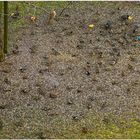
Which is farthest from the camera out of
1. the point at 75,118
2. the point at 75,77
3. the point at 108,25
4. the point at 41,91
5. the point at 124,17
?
the point at 124,17

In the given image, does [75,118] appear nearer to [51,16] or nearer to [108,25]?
[108,25]

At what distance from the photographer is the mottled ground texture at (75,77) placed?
8.93 metres

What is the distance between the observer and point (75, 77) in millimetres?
10422

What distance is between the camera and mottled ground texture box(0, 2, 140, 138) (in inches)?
352

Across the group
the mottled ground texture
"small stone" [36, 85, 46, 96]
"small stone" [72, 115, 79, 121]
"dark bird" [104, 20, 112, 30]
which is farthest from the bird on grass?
"small stone" [72, 115, 79, 121]

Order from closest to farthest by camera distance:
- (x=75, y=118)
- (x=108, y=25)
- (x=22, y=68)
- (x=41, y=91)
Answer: (x=75, y=118), (x=41, y=91), (x=22, y=68), (x=108, y=25)

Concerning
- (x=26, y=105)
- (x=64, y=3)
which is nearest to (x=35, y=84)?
(x=26, y=105)

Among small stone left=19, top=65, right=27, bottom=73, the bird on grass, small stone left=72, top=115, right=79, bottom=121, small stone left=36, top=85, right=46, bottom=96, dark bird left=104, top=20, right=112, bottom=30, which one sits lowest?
small stone left=72, top=115, right=79, bottom=121

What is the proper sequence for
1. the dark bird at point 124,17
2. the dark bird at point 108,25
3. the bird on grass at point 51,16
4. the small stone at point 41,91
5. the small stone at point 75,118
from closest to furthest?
1. the small stone at point 75,118
2. the small stone at point 41,91
3. the dark bird at point 108,25
4. the bird on grass at point 51,16
5. the dark bird at point 124,17

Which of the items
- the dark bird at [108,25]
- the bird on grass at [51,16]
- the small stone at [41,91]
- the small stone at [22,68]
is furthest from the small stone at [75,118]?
the bird on grass at [51,16]

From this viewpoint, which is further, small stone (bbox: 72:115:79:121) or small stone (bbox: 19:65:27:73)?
small stone (bbox: 19:65:27:73)

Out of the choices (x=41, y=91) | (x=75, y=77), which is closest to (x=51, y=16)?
(x=75, y=77)

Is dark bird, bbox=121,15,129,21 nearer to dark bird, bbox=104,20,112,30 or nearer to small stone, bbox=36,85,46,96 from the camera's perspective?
dark bird, bbox=104,20,112,30

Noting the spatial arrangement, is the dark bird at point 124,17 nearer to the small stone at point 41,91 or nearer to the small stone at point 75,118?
the small stone at point 41,91
